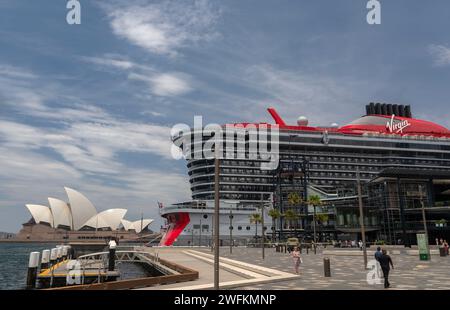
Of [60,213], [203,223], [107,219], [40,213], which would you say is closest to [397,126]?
[203,223]

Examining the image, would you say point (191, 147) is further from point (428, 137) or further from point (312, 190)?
point (428, 137)

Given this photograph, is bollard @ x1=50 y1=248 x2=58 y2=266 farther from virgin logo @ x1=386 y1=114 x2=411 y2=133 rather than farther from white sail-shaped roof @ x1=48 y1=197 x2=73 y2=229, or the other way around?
virgin logo @ x1=386 y1=114 x2=411 y2=133

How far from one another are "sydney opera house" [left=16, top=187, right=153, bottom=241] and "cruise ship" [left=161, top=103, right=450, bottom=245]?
1912 inches

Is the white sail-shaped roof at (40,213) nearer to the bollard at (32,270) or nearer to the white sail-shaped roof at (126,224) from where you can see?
the white sail-shaped roof at (126,224)

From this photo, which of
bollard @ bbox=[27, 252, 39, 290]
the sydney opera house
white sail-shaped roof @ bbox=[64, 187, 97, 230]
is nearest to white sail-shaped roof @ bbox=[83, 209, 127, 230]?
the sydney opera house

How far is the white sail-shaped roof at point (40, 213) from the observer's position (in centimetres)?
13225

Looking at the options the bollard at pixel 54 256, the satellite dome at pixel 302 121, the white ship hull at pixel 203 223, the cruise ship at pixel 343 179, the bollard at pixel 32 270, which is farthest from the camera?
the satellite dome at pixel 302 121

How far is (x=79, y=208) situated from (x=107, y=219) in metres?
21.1

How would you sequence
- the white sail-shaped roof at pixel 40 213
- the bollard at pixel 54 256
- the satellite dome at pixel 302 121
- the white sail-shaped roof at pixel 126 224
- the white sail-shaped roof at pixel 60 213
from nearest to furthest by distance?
the bollard at pixel 54 256 < the satellite dome at pixel 302 121 < the white sail-shaped roof at pixel 60 213 < the white sail-shaped roof at pixel 40 213 < the white sail-shaped roof at pixel 126 224

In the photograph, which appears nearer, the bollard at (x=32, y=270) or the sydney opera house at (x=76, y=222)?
the bollard at (x=32, y=270)

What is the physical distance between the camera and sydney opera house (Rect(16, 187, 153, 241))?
409 feet

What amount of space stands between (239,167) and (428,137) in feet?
203

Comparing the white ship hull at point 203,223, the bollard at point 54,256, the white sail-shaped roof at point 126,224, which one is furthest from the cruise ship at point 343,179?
the white sail-shaped roof at point 126,224

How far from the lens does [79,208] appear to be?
12375 centimetres
